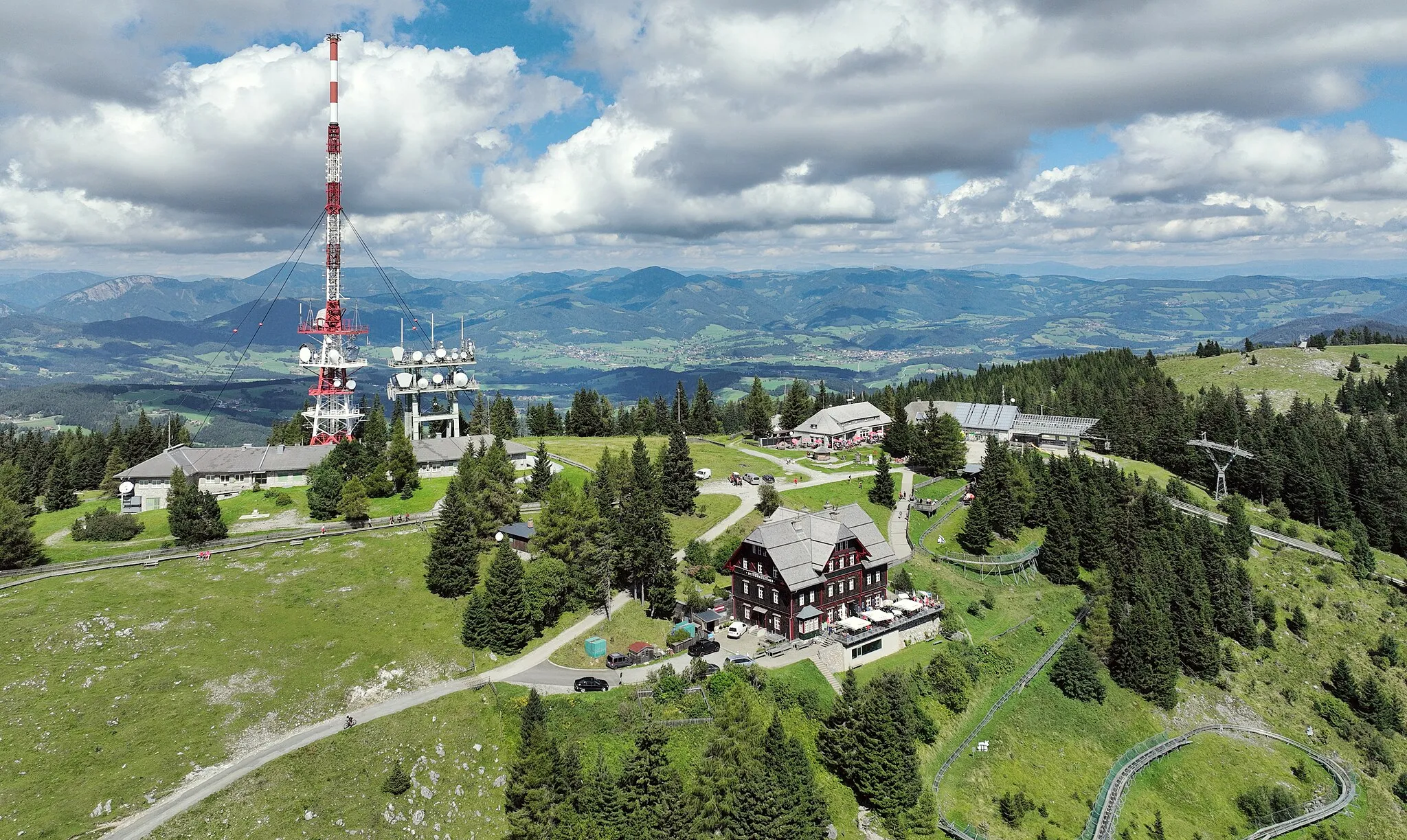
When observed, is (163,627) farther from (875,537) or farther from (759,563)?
(875,537)

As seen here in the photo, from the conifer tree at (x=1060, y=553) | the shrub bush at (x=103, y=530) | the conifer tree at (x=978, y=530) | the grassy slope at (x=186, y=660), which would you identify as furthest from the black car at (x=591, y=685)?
the conifer tree at (x=1060, y=553)

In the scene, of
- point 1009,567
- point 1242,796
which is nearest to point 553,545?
point 1009,567

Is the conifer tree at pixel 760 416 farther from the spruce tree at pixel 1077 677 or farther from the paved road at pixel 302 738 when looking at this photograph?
the spruce tree at pixel 1077 677

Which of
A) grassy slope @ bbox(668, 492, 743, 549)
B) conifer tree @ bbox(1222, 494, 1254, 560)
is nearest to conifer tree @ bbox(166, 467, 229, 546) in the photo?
grassy slope @ bbox(668, 492, 743, 549)

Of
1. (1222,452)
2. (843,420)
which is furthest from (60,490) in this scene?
(1222,452)

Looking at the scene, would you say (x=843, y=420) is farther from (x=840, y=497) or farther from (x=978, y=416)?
(x=840, y=497)

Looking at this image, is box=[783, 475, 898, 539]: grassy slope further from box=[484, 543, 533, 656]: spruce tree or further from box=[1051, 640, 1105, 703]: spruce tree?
box=[484, 543, 533, 656]: spruce tree
